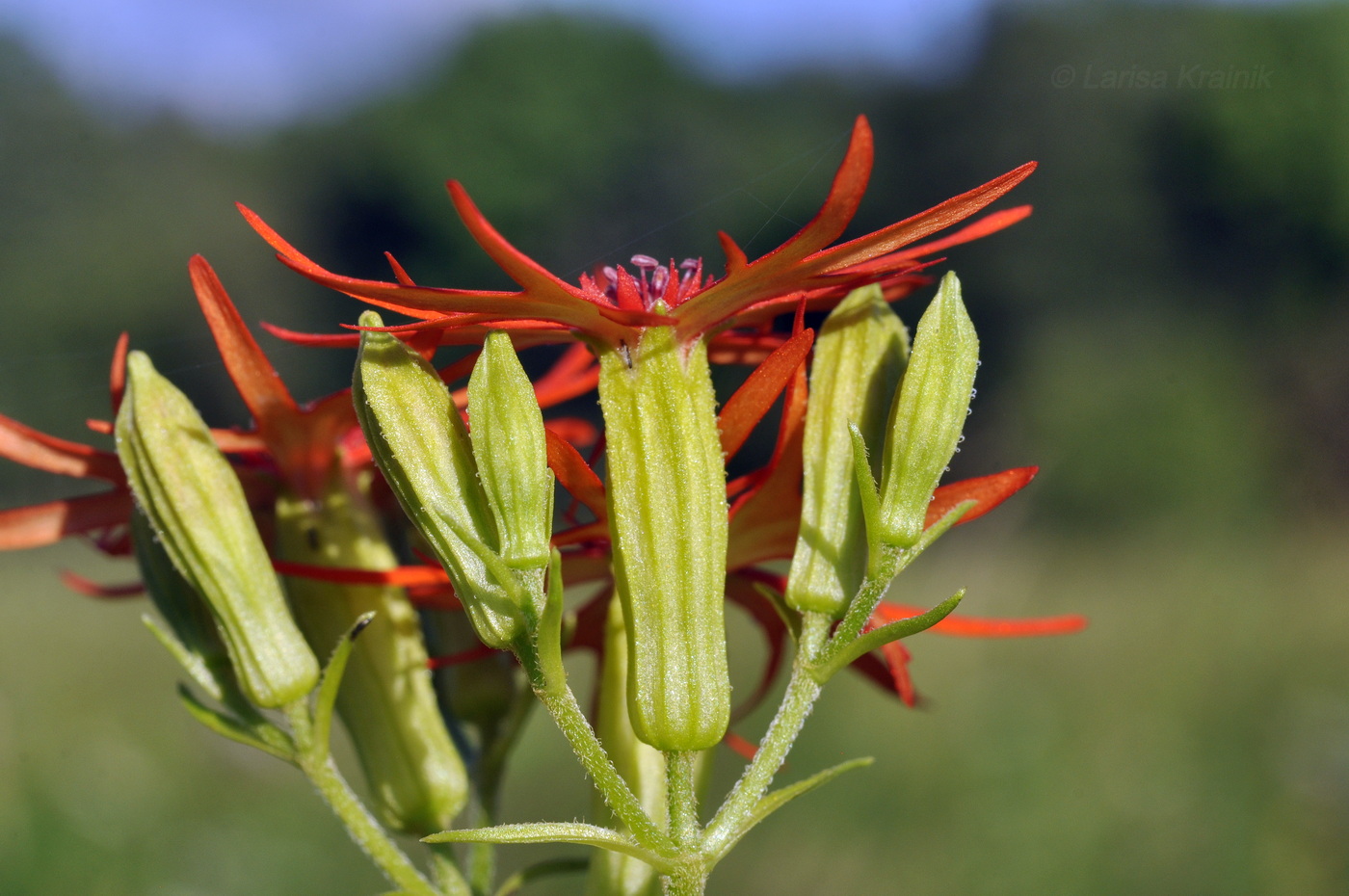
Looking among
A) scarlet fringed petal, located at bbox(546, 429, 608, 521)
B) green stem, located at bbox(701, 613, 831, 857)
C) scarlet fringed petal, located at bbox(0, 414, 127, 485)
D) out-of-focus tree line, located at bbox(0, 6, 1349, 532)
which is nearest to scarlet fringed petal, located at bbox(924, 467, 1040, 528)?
green stem, located at bbox(701, 613, 831, 857)

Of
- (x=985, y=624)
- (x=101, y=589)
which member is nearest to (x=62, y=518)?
(x=101, y=589)

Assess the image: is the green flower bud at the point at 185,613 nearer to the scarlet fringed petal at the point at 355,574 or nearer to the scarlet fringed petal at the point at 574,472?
the scarlet fringed petal at the point at 355,574

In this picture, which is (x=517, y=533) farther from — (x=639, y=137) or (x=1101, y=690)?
(x=639, y=137)

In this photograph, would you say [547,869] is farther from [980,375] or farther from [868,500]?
[980,375]

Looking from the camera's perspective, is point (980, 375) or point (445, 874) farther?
point (980, 375)

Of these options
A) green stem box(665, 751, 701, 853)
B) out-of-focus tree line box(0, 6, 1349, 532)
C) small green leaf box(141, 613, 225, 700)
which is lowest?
out-of-focus tree line box(0, 6, 1349, 532)

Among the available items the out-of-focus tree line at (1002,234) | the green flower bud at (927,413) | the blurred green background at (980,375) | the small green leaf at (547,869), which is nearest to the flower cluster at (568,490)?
the green flower bud at (927,413)

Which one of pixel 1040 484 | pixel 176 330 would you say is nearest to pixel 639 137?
pixel 176 330

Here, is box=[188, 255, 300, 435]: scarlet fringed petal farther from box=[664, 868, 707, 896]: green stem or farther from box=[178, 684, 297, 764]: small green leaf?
box=[664, 868, 707, 896]: green stem
